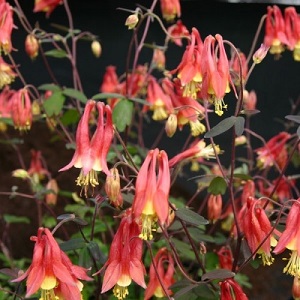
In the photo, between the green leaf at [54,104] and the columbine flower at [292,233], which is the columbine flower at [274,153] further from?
the columbine flower at [292,233]

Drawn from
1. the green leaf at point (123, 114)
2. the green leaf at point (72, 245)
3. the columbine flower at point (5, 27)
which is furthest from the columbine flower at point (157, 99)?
the green leaf at point (72, 245)

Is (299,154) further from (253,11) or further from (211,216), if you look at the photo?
(253,11)

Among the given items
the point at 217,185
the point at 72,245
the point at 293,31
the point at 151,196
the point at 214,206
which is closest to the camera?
the point at 151,196

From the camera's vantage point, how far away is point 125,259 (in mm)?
1150

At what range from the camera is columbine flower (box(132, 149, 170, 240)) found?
1029mm

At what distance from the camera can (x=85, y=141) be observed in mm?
1175

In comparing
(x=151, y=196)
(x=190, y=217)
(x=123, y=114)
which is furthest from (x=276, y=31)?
(x=151, y=196)

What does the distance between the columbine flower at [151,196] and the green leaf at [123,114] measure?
1.91 ft

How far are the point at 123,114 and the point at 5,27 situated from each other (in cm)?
37

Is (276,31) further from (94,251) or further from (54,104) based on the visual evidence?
(94,251)

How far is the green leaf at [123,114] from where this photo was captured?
1655mm

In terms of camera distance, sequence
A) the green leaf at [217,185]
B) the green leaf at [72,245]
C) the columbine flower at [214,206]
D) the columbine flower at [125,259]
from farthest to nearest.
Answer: the columbine flower at [214,206], the green leaf at [217,185], the green leaf at [72,245], the columbine flower at [125,259]

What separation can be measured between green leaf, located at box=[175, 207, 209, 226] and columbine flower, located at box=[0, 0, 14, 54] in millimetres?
711

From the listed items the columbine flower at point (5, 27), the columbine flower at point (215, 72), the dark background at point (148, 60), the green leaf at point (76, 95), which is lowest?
the dark background at point (148, 60)
